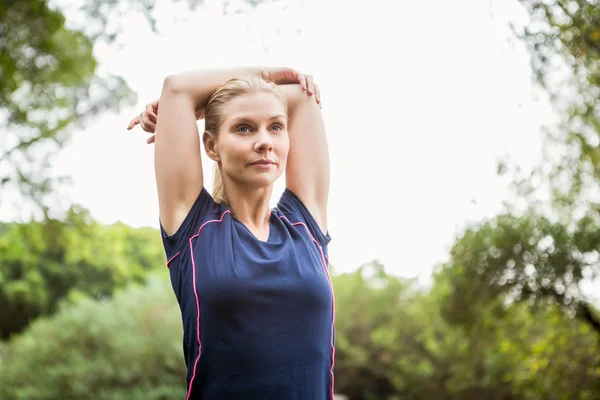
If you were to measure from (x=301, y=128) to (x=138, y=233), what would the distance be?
17329mm

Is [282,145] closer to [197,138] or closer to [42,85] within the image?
[197,138]

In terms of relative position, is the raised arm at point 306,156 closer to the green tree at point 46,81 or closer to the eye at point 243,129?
the eye at point 243,129

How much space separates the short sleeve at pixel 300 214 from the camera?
1479 mm

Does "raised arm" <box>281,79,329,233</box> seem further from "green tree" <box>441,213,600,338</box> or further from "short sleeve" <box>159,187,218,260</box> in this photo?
"green tree" <box>441,213,600,338</box>

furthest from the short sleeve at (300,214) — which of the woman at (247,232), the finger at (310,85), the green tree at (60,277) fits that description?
the green tree at (60,277)

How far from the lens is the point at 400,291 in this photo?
9.76 metres

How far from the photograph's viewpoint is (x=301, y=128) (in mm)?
1546

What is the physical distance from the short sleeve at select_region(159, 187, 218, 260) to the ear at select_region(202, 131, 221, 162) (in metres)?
0.09

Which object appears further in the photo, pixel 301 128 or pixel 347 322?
pixel 347 322

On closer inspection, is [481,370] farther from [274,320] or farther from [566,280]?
[274,320]

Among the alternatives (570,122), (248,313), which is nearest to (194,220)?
(248,313)

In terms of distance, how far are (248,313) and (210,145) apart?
0.37 meters

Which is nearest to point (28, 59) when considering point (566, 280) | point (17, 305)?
point (566, 280)

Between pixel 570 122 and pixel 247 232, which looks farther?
pixel 570 122
